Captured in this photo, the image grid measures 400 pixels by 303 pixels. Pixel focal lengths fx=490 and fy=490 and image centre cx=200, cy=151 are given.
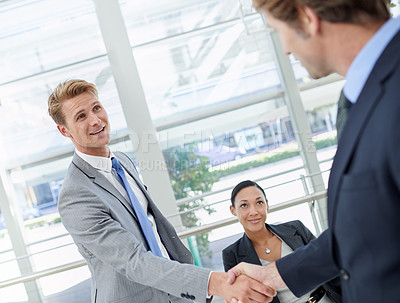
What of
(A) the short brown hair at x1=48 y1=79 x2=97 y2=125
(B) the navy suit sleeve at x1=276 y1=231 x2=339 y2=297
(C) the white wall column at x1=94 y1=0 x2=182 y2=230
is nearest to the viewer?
(B) the navy suit sleeve at x1=276 y1=231 x2=339 y2=297

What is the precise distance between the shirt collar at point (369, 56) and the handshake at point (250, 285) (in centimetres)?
115

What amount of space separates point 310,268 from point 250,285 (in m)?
0.54

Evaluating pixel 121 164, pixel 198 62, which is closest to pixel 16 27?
pixel 198 62

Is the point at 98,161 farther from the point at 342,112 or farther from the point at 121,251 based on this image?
the point at 342,112

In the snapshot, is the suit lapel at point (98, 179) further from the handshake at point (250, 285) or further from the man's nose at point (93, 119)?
the handshake at point (250, 285)

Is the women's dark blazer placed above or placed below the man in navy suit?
below

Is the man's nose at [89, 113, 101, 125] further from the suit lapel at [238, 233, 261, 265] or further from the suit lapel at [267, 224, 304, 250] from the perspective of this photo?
the suit lapel at [267, 224, 304, 250]

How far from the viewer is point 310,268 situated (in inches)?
60.0

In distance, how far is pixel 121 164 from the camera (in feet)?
7.88

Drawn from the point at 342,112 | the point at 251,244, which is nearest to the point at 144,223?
the point at 251,244

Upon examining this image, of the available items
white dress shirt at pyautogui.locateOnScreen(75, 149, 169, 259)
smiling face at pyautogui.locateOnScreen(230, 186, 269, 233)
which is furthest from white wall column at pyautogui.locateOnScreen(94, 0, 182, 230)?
white dress shirt at pyautogui.locateOnScreen(75, 149, 169, 259)

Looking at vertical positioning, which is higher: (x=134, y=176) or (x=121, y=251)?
(x=134, y=176)

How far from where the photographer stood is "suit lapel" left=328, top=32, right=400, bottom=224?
892mm

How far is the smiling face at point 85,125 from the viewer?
2.18m
